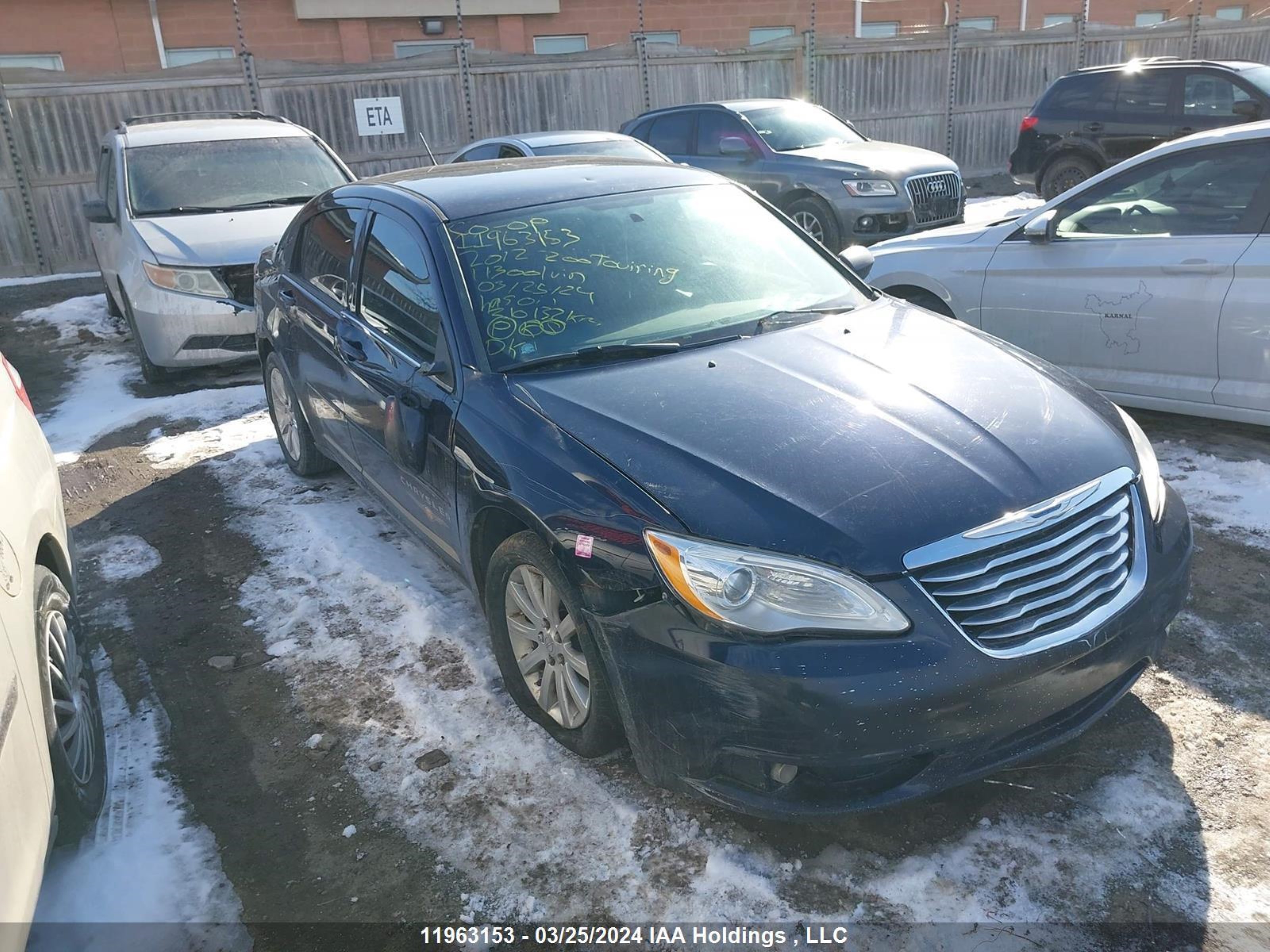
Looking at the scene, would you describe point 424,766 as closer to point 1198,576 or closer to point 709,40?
point 1198,576

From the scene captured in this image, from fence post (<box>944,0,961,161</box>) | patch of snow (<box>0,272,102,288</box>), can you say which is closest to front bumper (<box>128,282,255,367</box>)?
patch of snow (<box>0,272,102,288</box>)

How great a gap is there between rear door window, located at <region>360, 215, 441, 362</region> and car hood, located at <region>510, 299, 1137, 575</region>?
0.57 m

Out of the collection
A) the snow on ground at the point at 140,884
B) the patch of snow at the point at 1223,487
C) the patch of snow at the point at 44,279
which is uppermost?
the patch of snow at the point at 44,279

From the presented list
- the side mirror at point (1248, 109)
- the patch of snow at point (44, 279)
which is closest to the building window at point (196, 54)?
the patch of snow at point (44, 279)

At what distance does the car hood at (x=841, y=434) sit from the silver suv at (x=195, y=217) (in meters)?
5.00

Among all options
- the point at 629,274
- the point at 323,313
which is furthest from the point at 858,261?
the point at 323,313

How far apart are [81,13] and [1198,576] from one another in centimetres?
1883

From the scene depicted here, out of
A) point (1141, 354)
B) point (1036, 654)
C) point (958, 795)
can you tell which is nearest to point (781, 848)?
point (958, 795)

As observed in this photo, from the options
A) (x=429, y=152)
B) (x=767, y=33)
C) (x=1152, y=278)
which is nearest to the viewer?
(x=1152, y=278)

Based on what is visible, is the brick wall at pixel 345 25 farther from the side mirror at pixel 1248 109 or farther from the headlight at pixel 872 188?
the headlight at pixel 872 188

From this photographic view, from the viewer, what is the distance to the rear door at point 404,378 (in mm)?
3473

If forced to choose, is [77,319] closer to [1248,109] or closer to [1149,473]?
[1149,473]

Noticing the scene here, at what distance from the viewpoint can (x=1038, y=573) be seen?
8.41 feet

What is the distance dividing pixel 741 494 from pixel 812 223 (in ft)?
26.8
